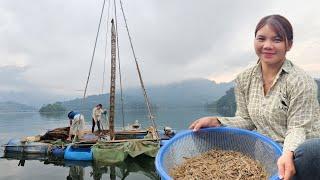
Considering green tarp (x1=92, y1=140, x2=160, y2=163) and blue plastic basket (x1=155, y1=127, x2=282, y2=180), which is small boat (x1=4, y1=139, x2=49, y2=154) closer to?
green tarp (x1=92, y1=140, x2=160, y2=163)

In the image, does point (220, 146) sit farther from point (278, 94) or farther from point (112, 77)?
point (112, 77)

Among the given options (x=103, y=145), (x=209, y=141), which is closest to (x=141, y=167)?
(x=103, y=145)

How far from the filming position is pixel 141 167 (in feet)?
52.1

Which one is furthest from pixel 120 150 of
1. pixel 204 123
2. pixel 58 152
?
pixel 204 123

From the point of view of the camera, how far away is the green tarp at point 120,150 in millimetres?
15406

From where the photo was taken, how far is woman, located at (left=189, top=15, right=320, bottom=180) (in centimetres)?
203

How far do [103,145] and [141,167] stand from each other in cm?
186

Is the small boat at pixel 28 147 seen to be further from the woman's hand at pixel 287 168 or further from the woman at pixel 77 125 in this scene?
the woman's hand at pixel 287 168

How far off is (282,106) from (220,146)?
25.1 inches

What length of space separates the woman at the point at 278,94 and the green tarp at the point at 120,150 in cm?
1321

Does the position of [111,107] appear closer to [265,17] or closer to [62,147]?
[62,147]

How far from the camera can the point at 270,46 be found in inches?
85.7

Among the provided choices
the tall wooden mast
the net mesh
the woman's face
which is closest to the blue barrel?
the tall wooden mast

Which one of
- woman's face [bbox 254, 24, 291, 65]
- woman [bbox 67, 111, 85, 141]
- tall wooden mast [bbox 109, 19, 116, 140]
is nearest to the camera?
woman's face [bbox 254, 24, 291, 65]
